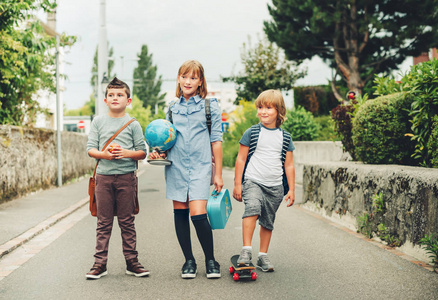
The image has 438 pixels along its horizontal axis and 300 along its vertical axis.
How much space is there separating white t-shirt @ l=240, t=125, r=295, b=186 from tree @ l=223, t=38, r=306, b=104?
23.5 metres

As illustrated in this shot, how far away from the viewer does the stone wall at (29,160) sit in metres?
10.2

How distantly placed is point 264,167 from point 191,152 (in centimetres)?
67

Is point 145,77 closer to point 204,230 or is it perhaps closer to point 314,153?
point 314,153

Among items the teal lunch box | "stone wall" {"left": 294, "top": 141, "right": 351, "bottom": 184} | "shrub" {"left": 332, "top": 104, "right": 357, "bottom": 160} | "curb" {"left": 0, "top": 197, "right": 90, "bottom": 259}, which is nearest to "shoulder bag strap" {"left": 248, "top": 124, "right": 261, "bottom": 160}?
the teal lunch box

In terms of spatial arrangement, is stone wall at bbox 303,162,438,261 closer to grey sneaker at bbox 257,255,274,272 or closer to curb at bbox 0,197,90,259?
grey sneaker at bbox 257,255,274,272

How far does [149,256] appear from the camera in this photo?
5492 mm

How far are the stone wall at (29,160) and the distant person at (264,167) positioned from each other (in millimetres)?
6787

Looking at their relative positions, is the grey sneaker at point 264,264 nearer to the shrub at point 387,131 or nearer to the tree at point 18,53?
the shrub at point 387,131

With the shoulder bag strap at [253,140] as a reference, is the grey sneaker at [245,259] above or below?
below

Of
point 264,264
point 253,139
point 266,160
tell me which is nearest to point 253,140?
point 253,139

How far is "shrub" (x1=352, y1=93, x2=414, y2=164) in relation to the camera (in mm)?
7176

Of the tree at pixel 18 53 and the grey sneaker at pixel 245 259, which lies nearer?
the grey sneaker at pixel 245 259

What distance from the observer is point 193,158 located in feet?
14.8

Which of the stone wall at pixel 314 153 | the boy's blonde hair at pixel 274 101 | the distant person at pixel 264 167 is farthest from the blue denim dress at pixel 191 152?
the stone wall at pixel 314 153
